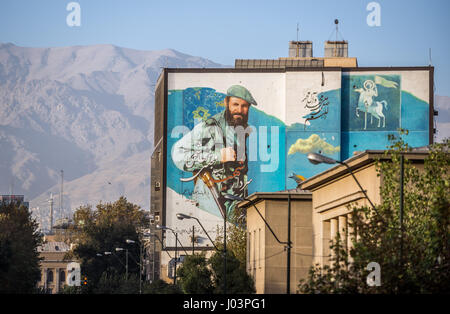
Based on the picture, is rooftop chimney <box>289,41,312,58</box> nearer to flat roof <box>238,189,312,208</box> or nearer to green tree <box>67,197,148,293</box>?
green tree <box>67,197,148,293</box>

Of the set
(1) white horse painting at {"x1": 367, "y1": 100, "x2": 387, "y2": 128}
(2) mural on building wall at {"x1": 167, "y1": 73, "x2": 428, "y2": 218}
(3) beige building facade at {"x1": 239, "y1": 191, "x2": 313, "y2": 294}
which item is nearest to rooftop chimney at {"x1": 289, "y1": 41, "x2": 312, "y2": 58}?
(2) mural on building wall at {"x1": 167, "y1": 73, "x2": 428, "y2": 218}

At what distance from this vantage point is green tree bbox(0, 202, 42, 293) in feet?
251

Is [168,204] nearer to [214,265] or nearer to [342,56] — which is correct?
[342,56]

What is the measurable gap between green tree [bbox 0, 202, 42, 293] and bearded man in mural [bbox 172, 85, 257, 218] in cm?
1920

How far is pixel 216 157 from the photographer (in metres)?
113

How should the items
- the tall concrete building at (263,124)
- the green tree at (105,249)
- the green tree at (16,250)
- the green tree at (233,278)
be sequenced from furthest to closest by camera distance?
the green tree at (105,249), the tall concrete building at (263,124), the green tree at (16,250), the green tree at (233,278)

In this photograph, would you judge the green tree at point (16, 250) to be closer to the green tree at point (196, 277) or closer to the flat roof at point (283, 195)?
the green tree at point (196, 277)

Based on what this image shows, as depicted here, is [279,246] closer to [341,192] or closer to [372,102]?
[341,192]

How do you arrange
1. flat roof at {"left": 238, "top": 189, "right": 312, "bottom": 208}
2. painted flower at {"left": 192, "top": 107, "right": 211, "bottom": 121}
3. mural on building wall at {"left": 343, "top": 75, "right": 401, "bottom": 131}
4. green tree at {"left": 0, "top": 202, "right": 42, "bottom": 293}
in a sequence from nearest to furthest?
flat roof at {"left": 238, "top": 189, "right": 312, "bottom": 208}, green tree at {"left": 0, "top": 202, "right": 42, "bottom": 293}, painted flower at {"left": 192, "top": 107, "right": 211, "bottom": 121}, mural on building wall at {"left": 343, "top": 75, "right": 401, "bottom": 131}

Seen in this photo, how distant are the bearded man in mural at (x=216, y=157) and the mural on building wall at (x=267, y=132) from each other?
0.38 feet

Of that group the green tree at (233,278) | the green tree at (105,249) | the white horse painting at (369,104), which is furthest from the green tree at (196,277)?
the green tree at (105,249)

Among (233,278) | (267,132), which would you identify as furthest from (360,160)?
(267,132)

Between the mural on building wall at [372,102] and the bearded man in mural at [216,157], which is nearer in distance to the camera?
the bearded man in mural at [216,157]

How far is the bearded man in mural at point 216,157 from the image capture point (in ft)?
370
